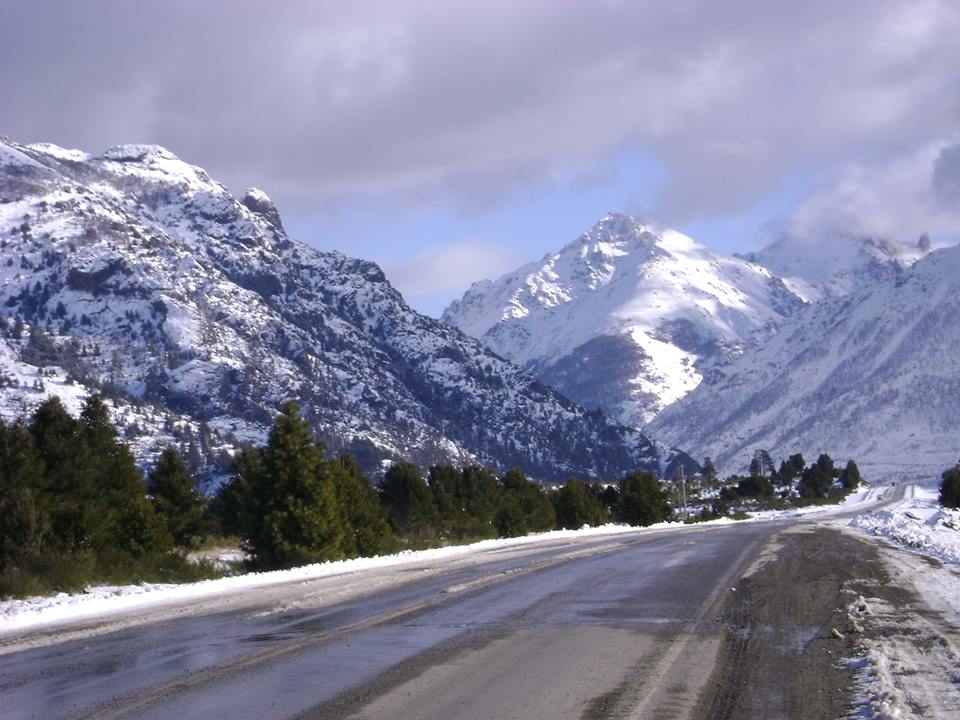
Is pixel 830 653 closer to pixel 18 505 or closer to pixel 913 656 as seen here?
pixel 913 656

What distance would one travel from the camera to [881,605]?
57.2ft

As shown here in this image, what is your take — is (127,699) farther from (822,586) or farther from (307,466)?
(307,466)

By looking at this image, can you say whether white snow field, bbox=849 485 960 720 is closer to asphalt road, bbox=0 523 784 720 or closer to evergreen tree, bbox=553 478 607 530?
asphalt road, bbox=0 523 784 720

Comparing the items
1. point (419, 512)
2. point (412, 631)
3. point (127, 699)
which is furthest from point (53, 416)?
point (127, 699)

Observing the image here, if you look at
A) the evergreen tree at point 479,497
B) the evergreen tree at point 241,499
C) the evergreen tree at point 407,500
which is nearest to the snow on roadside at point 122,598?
the evergreen tree at point 241,499

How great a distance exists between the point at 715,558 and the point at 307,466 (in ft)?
49.3

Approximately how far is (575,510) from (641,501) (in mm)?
5452

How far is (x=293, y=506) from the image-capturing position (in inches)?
1483

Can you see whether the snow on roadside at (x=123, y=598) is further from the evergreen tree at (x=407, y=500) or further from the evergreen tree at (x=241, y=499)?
the evergreen tree at (x=407, y=500)

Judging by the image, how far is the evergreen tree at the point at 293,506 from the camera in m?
37.3

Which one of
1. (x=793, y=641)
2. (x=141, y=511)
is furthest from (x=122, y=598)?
(x=793, y=641)

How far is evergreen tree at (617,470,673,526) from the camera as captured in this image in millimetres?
85875

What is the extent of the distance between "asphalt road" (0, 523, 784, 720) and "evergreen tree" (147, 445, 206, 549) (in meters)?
36.0

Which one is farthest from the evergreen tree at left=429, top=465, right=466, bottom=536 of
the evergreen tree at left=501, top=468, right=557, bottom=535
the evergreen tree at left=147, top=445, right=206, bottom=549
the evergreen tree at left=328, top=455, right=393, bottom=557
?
the evergreen tree at left=328, top=455, right=393, bottom=557
